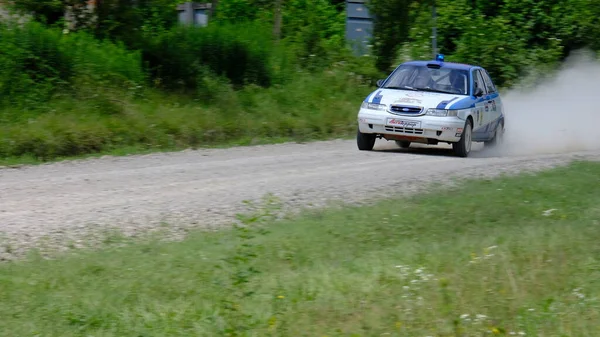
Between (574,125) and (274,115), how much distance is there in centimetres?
785

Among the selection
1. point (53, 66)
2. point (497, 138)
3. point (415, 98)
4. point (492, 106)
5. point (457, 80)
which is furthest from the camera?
point (497, 138)

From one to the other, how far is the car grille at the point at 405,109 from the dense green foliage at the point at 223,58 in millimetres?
3640

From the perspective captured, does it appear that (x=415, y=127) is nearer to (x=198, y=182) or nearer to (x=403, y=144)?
(x=403, y=144)

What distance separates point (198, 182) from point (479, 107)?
266 inches

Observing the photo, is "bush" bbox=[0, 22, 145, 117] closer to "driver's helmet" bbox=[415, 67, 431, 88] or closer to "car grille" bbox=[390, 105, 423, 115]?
"car grille" bbox=[390, 105, 423, 115]

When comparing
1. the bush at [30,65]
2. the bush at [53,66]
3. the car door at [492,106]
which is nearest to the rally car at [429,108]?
the car door at [492,106]

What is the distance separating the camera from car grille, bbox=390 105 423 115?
1642 centimetres

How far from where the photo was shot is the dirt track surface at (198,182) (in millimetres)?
10000

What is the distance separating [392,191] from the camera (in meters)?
12.7

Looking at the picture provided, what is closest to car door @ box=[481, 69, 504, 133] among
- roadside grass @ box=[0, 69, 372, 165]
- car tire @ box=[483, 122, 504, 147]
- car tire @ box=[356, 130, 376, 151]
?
car tire @ box=[483, 122, 504, 147]

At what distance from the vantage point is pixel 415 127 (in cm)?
1636

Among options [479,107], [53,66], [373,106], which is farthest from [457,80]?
[53,66]

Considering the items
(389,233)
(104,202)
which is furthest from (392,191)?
(104,202)

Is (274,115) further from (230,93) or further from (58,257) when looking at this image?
(58,257)
